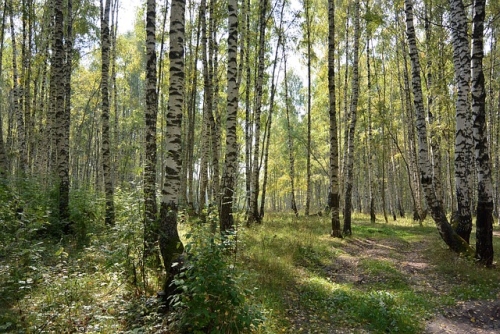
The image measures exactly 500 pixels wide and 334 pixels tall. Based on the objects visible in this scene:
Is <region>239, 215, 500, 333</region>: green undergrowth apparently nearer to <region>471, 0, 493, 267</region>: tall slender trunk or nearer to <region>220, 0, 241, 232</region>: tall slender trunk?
<region>471, 0, 493, 267</region>: tall slender trunk

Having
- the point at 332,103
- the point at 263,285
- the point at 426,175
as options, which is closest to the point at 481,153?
the point at 426,175

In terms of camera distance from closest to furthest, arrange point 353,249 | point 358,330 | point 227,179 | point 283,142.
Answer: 1. point 358,330
2. point 227,179
3. point 353,249
4. point 283,142

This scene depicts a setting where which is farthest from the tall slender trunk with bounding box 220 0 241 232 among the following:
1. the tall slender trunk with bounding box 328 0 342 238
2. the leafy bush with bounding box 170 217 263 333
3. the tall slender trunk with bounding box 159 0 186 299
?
the leafy bush with bounding box 170 217 263 333

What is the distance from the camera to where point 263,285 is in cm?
689

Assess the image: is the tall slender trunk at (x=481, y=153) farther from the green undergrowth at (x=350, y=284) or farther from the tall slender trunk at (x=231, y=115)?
the tall slender trunk at (x=231, y=115)

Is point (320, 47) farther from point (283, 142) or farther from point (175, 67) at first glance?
point (175, 67)

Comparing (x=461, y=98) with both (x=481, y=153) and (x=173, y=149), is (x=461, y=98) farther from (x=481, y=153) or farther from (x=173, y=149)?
(x=173, y=149)

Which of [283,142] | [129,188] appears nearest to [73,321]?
[129,188]

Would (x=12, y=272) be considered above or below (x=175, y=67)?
below

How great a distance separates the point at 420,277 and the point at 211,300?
21.5 feet

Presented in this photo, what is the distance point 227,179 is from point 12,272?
5.33m

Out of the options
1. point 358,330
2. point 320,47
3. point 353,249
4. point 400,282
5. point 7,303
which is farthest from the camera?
point 320,47

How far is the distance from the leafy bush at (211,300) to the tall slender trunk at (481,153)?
7.20m

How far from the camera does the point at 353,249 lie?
11.8 metres
